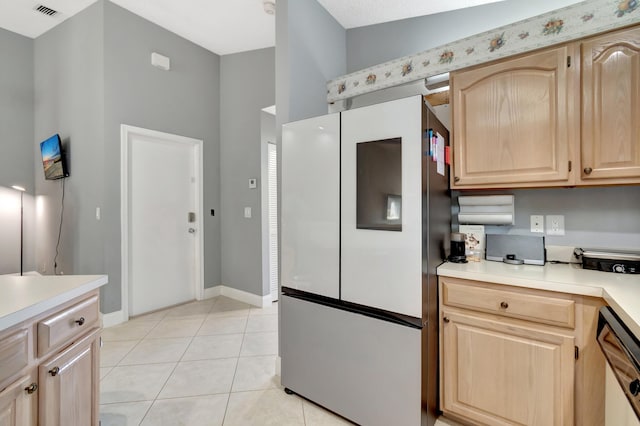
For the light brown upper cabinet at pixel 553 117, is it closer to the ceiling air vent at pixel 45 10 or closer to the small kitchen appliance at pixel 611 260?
the small kitchen appliance at pixel 611 260

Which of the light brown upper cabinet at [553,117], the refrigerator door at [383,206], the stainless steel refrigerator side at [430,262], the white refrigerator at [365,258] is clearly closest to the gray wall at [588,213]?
the light brown upper cabinet at [553,117]

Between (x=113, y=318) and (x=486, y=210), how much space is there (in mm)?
3637

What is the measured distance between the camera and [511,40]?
1.65 meters

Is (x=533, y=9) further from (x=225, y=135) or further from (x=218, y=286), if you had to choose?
(x=218, y=286)

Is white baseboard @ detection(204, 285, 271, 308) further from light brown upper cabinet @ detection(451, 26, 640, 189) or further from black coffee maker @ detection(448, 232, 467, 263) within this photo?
light brown upper cabinet @ detection(451, 26, 640, 189)

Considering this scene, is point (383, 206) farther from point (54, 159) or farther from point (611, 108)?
point (54, 159)

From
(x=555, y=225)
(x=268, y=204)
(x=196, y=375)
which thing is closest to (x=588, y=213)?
(x=555, y=225)

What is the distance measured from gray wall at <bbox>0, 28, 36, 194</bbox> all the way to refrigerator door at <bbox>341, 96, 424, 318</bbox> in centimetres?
505

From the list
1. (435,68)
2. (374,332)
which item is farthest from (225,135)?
(374,332)

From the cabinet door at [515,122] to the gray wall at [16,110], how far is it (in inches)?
219

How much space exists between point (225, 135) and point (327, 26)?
2.14m

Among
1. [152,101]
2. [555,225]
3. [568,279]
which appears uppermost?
[152,101]

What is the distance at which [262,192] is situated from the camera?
3.61 meters

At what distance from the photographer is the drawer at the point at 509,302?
1338 millimetres
